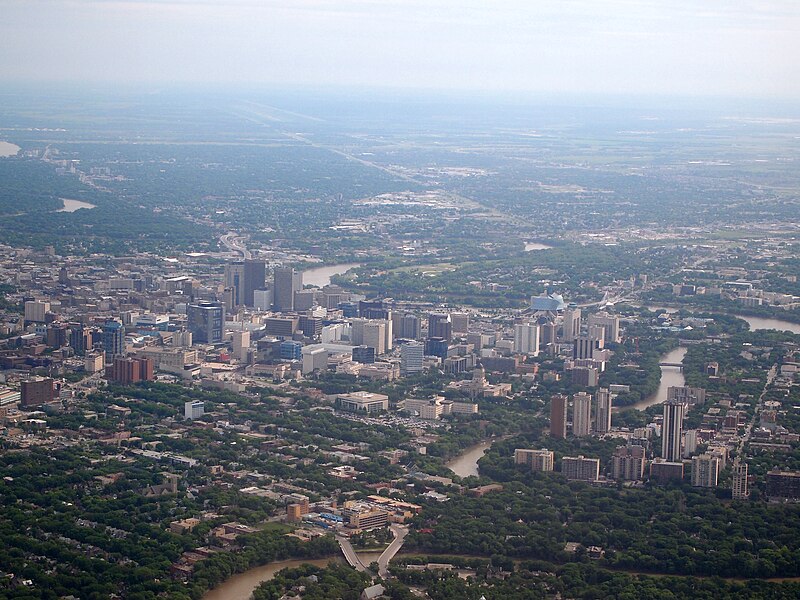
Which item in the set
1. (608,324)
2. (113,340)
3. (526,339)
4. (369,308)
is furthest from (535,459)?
(369,308)

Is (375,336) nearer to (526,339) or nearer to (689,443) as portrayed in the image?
(526,339)

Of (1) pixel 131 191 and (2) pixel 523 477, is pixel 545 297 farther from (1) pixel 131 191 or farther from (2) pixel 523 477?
(1) pixel 131 191

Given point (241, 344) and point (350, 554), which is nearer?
point (350, 554)

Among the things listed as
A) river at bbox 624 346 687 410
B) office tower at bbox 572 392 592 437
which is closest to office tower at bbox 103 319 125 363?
office tower at bbox 572 392 592 437

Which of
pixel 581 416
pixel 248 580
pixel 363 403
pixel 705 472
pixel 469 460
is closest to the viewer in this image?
pixel 248 580

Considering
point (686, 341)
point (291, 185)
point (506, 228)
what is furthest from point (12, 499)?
point (291, 185)
